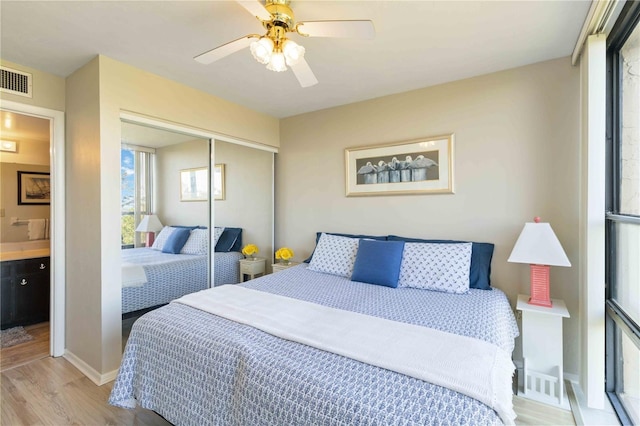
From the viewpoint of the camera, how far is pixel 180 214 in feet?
9.70

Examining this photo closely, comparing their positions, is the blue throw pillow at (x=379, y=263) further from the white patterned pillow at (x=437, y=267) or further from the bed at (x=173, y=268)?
the bed at (x=173, y=268)

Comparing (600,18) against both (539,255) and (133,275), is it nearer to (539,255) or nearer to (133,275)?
(539,255)

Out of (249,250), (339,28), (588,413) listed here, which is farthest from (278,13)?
(588,413)

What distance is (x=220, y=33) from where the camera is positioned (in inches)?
76.7

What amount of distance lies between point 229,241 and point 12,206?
9.02 ft

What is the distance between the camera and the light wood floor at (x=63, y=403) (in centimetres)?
182

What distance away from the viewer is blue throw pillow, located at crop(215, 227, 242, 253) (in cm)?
325

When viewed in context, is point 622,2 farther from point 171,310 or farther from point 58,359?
point 58,359

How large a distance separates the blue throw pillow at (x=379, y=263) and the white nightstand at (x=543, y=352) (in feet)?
2.90

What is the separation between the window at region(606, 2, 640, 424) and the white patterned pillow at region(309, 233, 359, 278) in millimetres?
1764

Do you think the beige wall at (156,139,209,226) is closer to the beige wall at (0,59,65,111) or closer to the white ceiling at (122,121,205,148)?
the white ceiling at (122,121,205,148)

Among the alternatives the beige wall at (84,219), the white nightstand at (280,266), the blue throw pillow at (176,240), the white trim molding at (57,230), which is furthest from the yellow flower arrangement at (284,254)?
the white trim molding at (57,230)

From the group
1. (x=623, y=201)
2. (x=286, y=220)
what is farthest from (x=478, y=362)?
(x=286, y=220)

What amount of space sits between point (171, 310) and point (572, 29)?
3062mm
